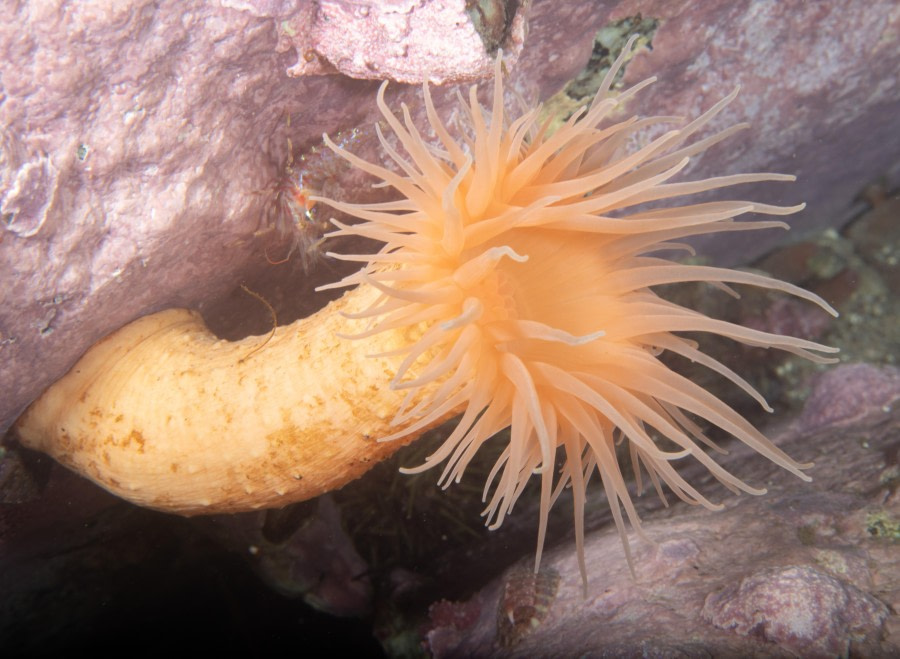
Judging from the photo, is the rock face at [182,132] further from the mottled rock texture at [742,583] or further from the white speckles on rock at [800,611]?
the white speckles on rock at [800,611]

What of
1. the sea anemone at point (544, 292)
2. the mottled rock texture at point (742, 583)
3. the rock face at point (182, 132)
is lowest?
the mottled rock texture at point (742, 583)

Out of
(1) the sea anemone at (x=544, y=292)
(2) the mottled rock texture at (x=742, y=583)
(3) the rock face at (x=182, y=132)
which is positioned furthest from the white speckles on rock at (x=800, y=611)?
(3) the rock face at (x=182, y=132)

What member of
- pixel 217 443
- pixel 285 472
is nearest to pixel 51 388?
pixel 217 443

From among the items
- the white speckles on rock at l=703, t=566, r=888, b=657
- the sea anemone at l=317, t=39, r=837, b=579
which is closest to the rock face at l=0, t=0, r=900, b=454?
the sea anemone at l=317, t=39, r=837, b=579

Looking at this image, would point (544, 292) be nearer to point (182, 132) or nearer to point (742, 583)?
point (742, 583)

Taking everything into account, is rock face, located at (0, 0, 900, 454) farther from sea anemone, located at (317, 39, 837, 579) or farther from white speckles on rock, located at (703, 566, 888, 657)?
white speckles on rock, located at (703, 566, 888, 657)

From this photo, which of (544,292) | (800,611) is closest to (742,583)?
(800,611)

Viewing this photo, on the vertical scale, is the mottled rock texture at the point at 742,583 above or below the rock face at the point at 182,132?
below
